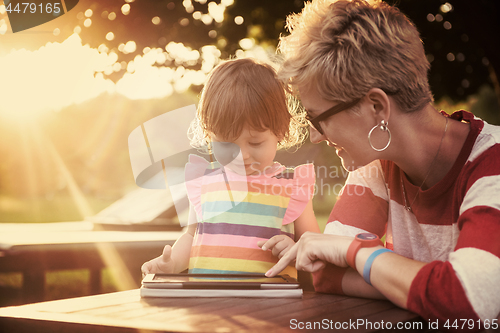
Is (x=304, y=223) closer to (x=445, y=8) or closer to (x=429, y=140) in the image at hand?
(x=429, y=140)

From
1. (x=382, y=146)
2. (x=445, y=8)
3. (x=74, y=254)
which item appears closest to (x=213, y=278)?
(x=382, y=146)

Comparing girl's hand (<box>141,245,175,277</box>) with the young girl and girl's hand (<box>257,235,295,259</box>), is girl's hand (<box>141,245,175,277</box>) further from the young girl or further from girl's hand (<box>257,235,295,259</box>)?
girl's hand (<box>257,235,295,259</box>)

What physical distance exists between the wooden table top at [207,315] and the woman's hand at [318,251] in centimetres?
12

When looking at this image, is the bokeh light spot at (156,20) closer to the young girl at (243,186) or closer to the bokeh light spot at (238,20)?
the bokeh light spot at (238,20)

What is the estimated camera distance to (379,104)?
5.07ft

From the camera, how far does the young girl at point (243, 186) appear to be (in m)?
1.96

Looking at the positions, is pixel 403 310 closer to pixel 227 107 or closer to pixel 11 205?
pixel 227 107

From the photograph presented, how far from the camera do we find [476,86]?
8234 mm

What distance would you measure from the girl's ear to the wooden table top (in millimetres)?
672

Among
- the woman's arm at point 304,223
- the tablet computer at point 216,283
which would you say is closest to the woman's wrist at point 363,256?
the tablet computer at point 216,283

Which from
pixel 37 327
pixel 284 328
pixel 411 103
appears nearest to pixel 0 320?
pixel 37 327

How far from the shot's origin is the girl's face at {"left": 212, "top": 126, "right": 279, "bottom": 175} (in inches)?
77.8

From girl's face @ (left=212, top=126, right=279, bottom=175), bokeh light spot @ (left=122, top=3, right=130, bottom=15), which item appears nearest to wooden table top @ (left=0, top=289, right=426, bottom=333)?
girl's face @ (left=212, top=126, right=279, bottom=175)

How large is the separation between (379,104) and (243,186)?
836 millimetres
